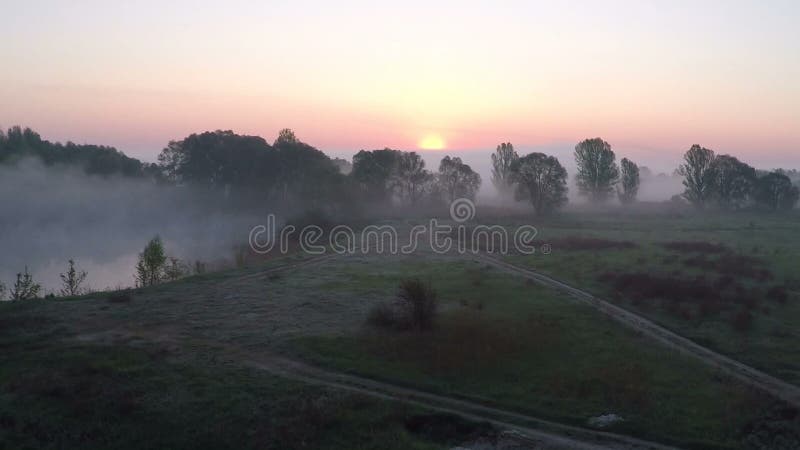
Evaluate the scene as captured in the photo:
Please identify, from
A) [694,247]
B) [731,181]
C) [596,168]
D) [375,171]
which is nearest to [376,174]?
[375,171]

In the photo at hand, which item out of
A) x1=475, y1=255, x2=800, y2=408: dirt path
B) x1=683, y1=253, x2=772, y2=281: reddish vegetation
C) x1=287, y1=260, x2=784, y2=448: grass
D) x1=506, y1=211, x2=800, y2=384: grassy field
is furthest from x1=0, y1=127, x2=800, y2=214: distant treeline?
x1=287, y1=260, x2=784, y2=448: grass

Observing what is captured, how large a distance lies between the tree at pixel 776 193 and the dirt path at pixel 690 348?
79.8 metres

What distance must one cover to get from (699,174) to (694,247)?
58982mm

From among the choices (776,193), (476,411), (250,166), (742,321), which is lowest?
(476,411)

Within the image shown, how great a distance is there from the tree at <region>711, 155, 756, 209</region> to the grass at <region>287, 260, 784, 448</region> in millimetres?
84462

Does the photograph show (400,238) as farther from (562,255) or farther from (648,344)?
(648,344)

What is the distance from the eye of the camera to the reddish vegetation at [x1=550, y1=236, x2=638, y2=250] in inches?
1972

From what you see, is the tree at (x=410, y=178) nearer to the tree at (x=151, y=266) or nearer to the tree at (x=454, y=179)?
the tree at (x=454, y=179)

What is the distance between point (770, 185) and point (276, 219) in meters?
81.6

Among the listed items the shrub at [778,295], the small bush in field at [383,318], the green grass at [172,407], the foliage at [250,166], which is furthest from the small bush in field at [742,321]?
the foliage at [250,166]

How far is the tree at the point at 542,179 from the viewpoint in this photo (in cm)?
8325

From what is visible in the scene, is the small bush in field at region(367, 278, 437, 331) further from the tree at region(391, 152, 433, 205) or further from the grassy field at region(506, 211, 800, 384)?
the tree at region(391, 152, 433, 205)

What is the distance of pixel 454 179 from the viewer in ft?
334

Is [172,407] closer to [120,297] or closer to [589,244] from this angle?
[120,297]
